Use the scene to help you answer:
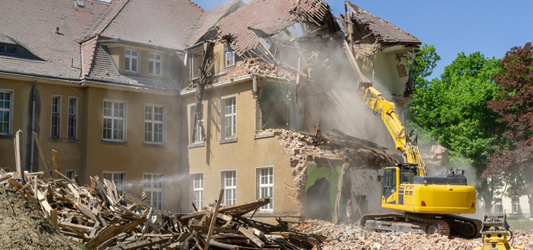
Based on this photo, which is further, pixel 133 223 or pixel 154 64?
pixel 154 64

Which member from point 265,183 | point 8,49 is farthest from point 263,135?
point 8,49

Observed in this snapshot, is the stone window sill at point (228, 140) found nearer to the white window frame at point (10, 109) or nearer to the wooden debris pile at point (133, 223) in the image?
the wooden debris pile at point (133, 223)

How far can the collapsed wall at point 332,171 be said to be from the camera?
19.9m

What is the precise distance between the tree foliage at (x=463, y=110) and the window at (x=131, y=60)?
21236 millimetres

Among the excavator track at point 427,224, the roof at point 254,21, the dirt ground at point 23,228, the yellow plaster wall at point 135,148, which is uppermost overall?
the roof at point 254,21

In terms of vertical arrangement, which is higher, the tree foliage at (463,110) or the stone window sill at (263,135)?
the tree foliage at (463,110)

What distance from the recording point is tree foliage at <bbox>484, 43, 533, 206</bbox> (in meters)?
27.6

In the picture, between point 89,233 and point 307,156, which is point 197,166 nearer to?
point 307,156

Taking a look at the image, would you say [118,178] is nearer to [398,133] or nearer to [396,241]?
[398,133]

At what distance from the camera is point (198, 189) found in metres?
24.8

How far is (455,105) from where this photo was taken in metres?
36.4

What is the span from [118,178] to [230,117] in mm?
5742

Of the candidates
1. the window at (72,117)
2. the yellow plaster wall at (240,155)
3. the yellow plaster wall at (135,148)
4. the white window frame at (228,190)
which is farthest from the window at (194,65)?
the window at (72,117)

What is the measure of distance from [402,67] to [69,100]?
16506 mm
